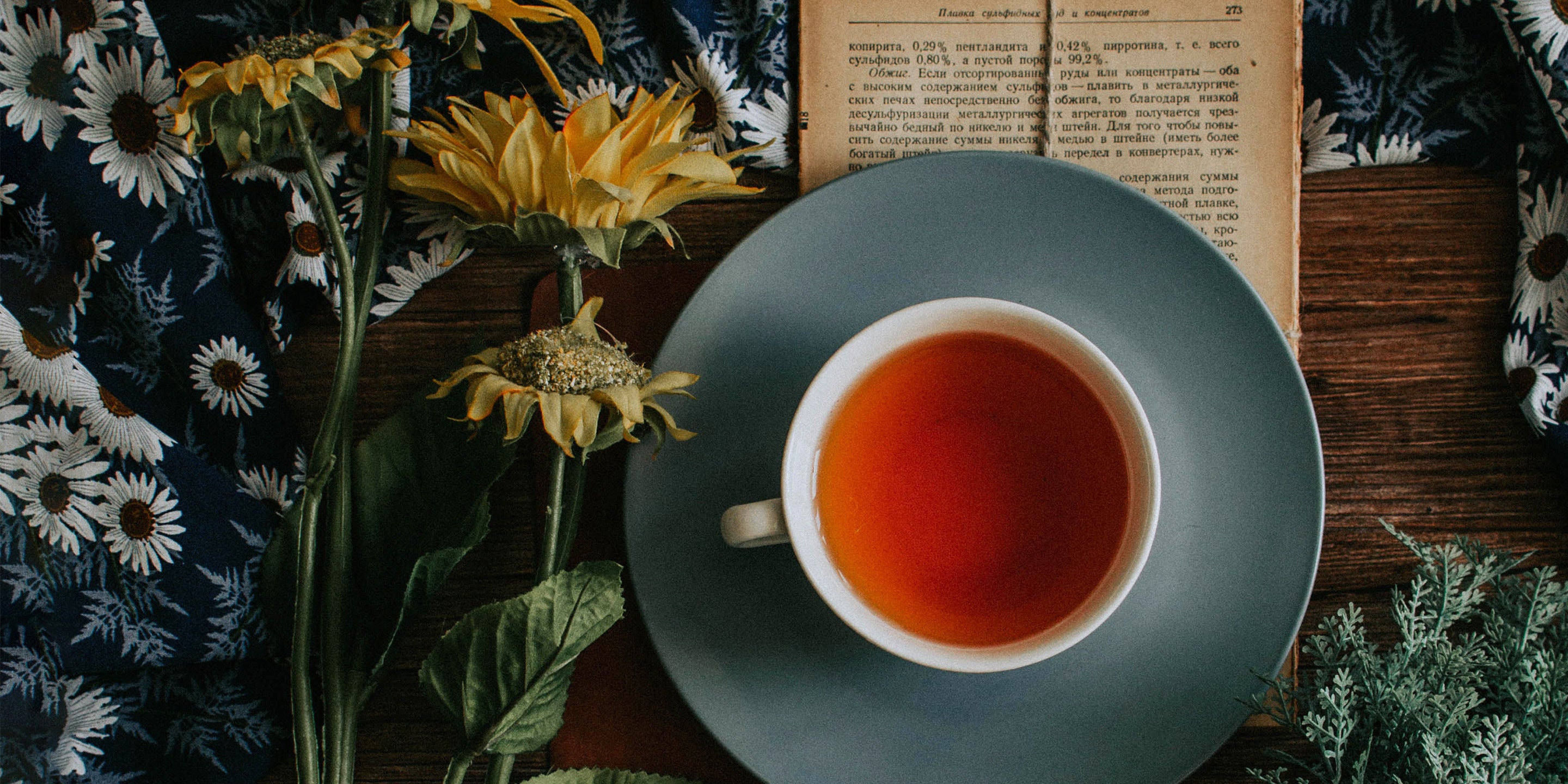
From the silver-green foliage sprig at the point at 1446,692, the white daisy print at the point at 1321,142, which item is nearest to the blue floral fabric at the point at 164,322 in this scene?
the white daisy print at the point at 1321,142

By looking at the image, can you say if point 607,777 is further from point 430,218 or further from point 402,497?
point 430,218

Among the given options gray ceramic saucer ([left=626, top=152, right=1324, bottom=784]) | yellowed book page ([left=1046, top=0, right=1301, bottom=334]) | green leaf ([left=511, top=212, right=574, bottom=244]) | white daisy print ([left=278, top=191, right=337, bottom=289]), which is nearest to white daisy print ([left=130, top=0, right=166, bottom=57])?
white daisy print ([left=278, top=191, right=337, bottom=289])

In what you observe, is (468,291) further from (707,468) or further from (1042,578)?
(1042,578)

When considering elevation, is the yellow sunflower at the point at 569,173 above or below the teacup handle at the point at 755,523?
above

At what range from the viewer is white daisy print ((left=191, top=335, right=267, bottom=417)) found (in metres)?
0.72

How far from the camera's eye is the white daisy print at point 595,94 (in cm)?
74

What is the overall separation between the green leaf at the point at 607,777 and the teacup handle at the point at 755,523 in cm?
21

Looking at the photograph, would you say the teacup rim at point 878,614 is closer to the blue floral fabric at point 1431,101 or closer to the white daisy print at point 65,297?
the blue floral fabric at point 1431,101

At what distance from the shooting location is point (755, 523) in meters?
0.55

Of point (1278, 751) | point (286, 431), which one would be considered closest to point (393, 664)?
point (286, 431)

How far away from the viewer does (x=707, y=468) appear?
645mm

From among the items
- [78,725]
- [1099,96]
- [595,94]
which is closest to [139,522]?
[78,725]

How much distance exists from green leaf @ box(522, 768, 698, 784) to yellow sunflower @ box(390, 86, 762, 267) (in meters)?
0.36

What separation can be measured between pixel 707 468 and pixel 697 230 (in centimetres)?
22
